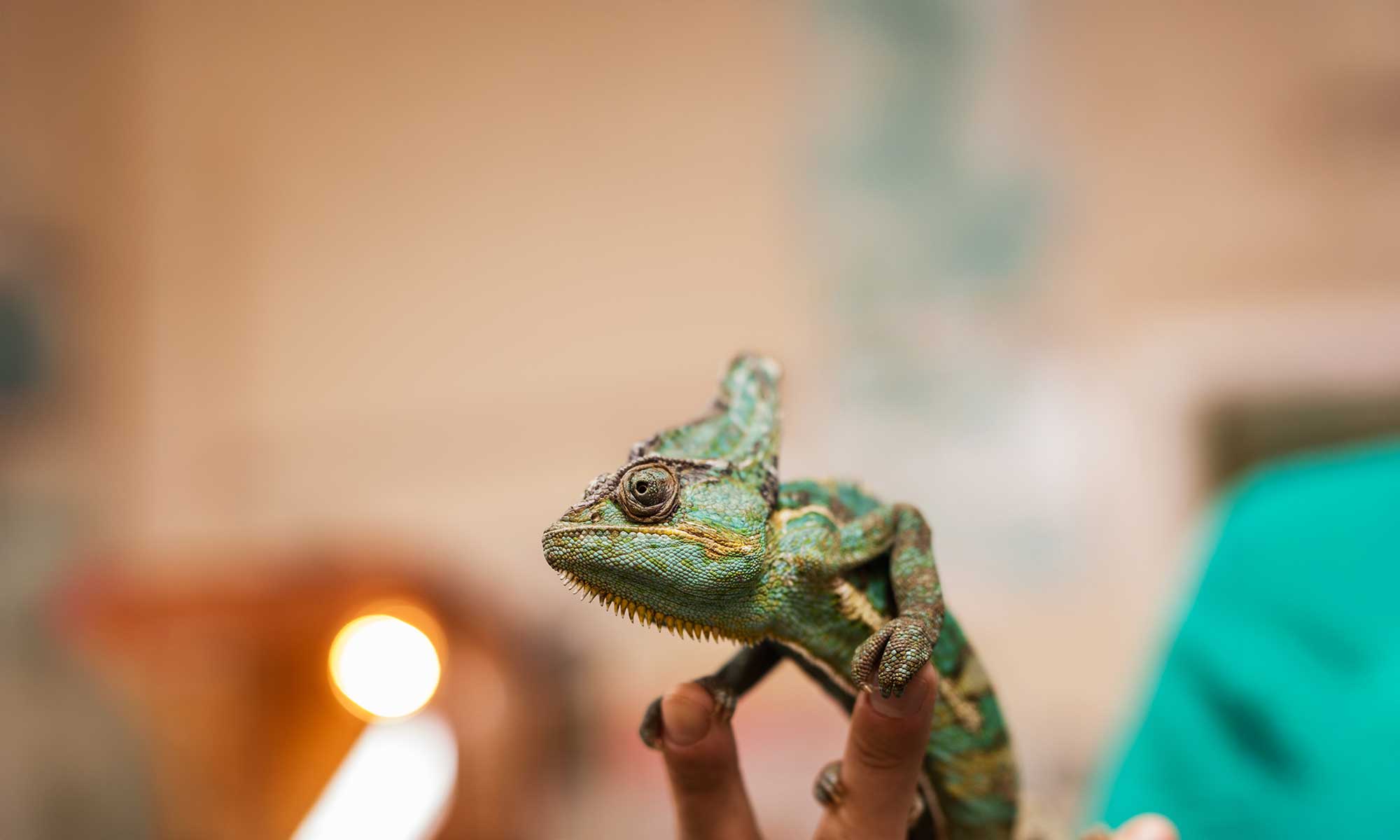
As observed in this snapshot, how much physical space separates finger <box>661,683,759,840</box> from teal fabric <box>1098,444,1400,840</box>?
1.15 meters

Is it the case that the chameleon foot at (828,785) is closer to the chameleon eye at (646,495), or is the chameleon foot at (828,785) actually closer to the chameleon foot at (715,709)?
the chameleon foot at (715,709)

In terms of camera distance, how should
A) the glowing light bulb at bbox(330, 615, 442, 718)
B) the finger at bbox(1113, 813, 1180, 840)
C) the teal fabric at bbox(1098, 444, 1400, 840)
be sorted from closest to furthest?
the finger at bbox(1113, 813, 1180, 840) < the glowing light bulb at bbox(330, 615, 442, 718) < the teal fabric at bbox(1098, 444, 1400, 840)

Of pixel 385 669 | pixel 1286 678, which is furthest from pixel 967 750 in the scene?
pixel 1286 678

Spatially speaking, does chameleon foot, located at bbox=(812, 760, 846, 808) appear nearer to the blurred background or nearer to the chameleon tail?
the chameleon tail

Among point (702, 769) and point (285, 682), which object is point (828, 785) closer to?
point (702, 769)

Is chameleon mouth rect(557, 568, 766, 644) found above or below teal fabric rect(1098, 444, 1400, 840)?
above

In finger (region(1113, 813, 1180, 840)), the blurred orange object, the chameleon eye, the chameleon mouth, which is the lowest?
the blurred orange object

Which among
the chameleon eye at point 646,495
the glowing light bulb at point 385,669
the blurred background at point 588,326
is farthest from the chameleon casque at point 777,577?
the blurred background at point 588,326

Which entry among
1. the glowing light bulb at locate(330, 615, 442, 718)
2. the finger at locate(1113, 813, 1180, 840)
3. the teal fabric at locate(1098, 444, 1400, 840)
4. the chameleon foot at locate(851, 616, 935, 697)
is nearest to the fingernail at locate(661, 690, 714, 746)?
the chameleon foot at locate(851, 616, 935, 697)

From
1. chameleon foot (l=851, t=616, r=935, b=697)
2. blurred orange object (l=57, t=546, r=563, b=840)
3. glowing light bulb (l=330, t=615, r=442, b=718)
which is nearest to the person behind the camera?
chameleon foot (l=851, t=616, r=935, b=697)

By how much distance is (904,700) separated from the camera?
0.60 meters

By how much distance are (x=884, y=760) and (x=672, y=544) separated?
0.17 meters

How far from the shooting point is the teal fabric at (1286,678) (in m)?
1.56

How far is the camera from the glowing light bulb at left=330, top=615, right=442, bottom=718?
55.0 inches
